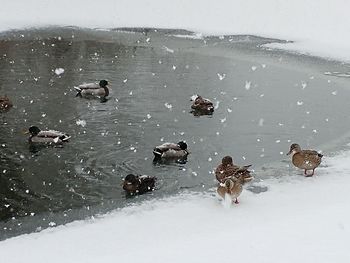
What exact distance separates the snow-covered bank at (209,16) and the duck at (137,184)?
15.8 m

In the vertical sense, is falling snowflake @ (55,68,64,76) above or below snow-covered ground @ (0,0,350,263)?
below

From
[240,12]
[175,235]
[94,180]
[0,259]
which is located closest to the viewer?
[0,259]

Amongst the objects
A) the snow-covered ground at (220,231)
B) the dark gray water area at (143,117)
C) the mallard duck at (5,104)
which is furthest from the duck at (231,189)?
the mallard duck at (5,104)

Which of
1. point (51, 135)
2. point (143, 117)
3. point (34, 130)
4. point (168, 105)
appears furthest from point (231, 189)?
point (168, 105)

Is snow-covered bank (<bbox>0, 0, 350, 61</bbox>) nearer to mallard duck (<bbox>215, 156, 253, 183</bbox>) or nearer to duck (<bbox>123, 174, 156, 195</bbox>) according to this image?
mallard duck (<bbox>215, 156, 253, 183</bbox>)

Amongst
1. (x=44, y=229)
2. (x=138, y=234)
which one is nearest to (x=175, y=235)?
(x=138, y=234)

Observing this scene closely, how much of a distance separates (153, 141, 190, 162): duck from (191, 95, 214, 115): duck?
3065 mm

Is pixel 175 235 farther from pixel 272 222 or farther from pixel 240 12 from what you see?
pixel 240 12

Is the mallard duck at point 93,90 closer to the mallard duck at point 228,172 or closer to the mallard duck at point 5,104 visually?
the mallard duck at point 5,104

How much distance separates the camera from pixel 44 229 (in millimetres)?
8180

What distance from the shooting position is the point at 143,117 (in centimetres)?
1358

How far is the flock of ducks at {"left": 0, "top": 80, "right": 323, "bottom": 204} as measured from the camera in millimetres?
8859

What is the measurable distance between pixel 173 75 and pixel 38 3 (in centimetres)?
1732

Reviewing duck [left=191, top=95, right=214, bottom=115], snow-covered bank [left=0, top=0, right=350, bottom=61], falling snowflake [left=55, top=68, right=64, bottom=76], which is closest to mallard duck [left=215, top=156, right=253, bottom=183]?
duck [left=191, top=95, right=214, bottom=115]
